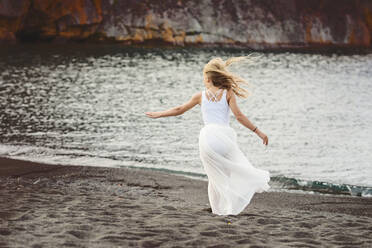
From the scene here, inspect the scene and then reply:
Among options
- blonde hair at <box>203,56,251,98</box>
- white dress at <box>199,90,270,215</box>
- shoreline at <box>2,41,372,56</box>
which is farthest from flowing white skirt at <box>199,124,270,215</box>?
shoreline at <box>2,41,372,56</box>

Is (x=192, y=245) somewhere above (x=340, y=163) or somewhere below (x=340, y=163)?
above

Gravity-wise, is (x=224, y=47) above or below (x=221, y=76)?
below

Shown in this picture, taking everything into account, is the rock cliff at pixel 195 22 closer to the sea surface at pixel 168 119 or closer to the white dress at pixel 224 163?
the sea surface at pixel 168 119

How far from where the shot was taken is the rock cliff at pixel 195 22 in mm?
59719

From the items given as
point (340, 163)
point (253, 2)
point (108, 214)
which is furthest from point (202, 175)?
point (253, 2)

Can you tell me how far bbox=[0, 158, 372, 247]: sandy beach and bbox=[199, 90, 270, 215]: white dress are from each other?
0.95 ft

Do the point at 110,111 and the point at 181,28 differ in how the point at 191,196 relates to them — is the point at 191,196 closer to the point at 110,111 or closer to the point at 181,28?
the point at 110,111

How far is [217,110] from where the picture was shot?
695 centimetres

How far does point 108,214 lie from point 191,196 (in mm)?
2869

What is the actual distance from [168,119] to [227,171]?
42.2 feet

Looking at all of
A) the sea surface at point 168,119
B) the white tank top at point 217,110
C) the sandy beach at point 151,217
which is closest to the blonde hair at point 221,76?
the white tank top at point 217,110

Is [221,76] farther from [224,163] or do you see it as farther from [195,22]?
[195,22]

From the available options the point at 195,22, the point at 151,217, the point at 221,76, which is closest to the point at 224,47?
the point at 195,22

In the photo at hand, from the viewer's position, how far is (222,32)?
6881 cm
